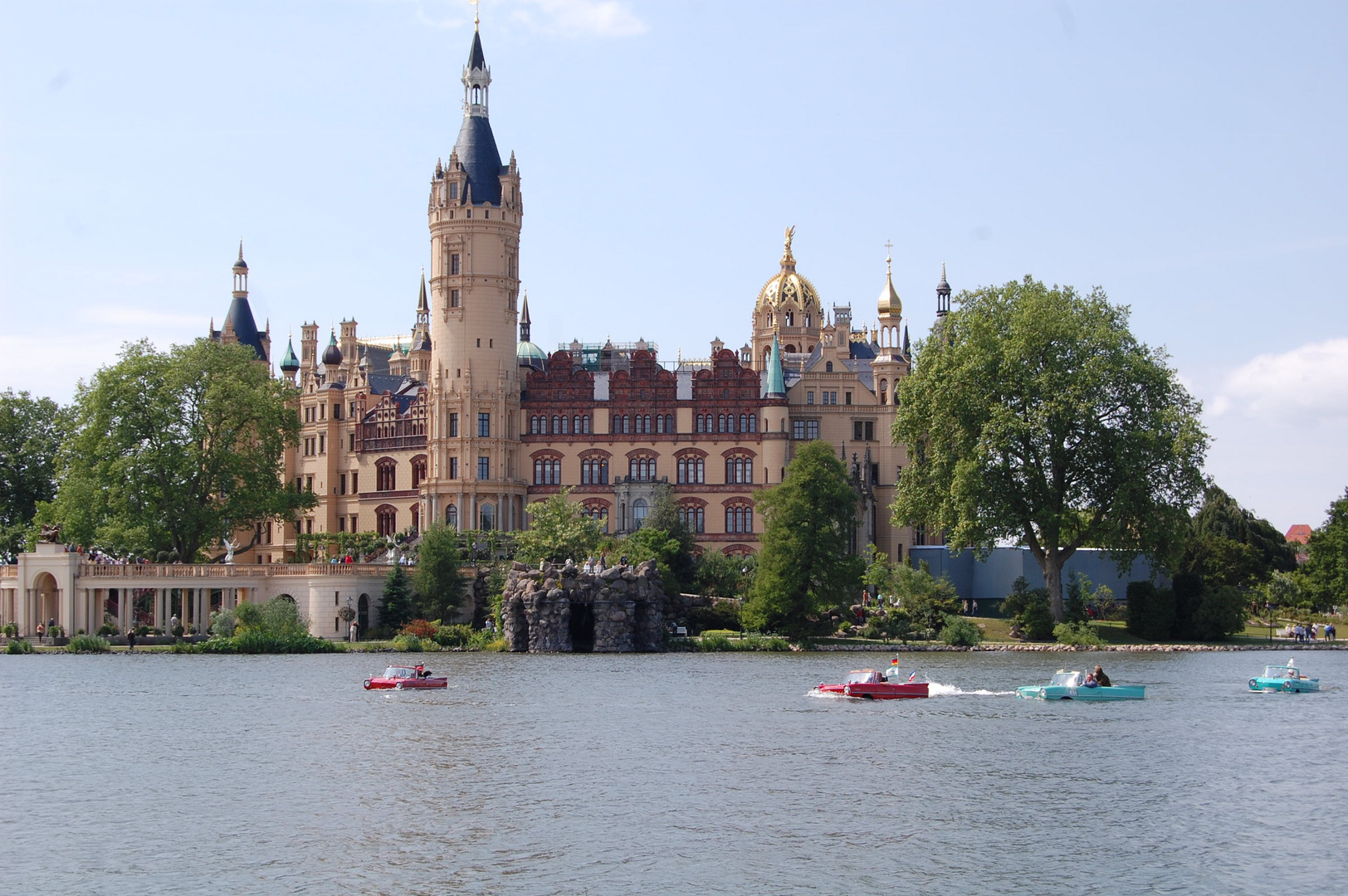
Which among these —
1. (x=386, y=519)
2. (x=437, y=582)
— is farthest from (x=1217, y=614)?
(x=386, y=519)

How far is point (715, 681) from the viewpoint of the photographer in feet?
222

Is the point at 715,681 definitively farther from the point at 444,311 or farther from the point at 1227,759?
the point at 444,311

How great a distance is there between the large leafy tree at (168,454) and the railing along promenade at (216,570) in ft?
16.1

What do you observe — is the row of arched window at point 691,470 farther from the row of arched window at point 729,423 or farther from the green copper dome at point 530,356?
the green copper dome at point 530,356

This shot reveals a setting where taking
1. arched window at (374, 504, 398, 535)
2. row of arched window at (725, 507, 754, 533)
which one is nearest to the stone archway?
arched window at (374, 504, 398, 535)

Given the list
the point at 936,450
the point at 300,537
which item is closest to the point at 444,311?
the point at 300,537

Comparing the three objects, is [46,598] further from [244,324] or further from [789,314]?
[789,314]

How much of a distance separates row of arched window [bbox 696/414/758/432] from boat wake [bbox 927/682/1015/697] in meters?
53.1

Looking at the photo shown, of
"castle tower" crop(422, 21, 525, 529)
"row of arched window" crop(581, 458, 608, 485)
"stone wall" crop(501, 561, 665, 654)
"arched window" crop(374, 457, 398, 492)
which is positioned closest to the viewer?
"stone wall" crop(501, 561, 665, 654)

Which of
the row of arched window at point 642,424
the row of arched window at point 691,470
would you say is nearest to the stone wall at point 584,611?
the row of arched window at point 691,470

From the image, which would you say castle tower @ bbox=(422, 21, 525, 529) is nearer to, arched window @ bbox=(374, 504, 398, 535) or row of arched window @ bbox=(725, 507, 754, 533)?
arched window @ bbox=(374, 504, 398, 535)

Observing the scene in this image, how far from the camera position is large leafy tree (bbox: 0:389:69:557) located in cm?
11550

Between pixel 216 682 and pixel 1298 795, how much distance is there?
137ft

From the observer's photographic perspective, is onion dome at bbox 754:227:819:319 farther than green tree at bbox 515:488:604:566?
Yes
